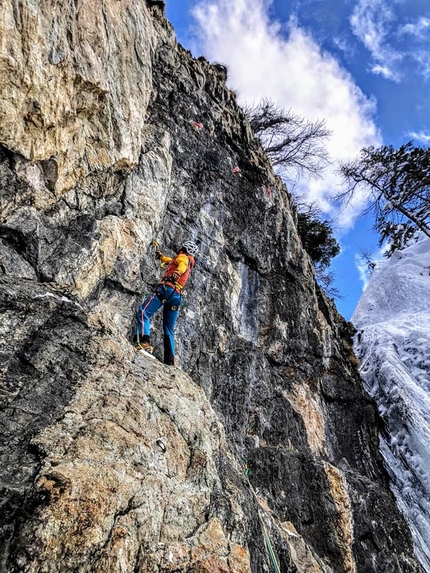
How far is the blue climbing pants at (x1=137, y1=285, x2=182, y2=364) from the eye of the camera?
5699 mm

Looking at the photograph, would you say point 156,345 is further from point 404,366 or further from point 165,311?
point 404,366

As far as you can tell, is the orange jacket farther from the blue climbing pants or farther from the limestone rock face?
the limestone rock face

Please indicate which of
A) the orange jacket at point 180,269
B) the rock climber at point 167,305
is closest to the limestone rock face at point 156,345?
the rock climber at point 167,305

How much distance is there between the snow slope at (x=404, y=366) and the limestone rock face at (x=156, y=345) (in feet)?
1.97

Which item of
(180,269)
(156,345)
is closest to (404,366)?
(156,345)

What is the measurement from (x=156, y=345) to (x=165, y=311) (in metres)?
0.97

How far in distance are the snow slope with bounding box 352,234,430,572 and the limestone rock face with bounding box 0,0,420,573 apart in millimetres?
600

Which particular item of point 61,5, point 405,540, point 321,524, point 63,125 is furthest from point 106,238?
point 405,540

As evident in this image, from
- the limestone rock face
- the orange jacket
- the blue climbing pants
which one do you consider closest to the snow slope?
the limestone rock face

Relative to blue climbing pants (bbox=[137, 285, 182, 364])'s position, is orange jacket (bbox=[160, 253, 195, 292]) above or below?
above

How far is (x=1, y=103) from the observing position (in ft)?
14.9

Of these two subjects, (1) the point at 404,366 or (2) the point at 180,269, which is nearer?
(2) the point at 180,269

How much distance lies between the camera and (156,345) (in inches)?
258

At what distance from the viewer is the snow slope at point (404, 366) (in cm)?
801
